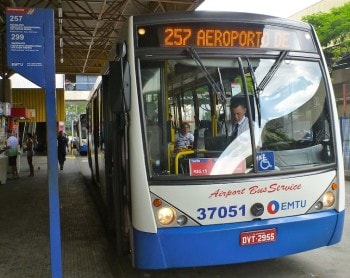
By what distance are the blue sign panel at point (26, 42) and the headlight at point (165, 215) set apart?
1.67 metres

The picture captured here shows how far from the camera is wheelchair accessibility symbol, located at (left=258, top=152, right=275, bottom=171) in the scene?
414 centimetres

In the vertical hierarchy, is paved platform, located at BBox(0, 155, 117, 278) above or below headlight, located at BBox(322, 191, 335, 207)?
below

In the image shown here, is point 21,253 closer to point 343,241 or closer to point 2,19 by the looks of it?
point 343,241

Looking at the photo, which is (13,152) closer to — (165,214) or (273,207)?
(165,214)

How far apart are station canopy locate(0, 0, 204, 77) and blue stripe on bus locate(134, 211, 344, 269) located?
870 cm

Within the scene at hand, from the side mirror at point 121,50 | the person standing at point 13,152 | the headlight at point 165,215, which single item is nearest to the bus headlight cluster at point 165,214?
the headlight at point 165,215

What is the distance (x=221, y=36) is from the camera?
4.20m

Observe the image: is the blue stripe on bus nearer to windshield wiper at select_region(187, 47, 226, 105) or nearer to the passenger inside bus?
A: the passenger inside bus

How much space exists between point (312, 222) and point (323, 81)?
145cm

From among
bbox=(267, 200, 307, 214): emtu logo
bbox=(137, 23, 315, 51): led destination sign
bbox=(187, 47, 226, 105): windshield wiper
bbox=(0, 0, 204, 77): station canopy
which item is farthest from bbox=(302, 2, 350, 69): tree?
bbox=(187, 47, 226, 105): windshield wiper

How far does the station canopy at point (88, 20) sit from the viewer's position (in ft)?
44.5

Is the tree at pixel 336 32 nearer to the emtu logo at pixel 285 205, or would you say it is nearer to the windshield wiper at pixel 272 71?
the windshield wiper at pixel 272 71

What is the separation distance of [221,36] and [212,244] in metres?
1.95

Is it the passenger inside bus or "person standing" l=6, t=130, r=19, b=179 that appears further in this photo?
"person standing" l=6, t=130, r=19, b=179
